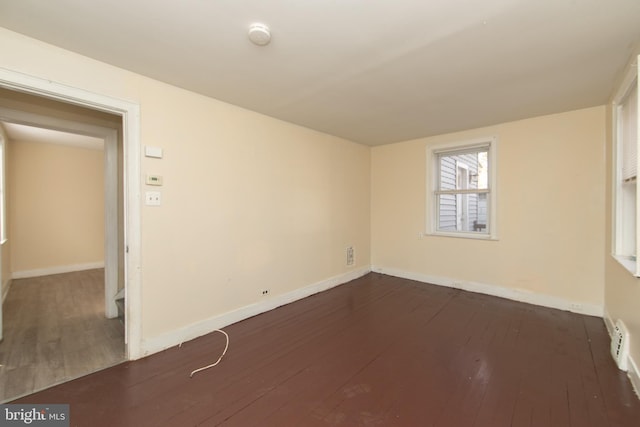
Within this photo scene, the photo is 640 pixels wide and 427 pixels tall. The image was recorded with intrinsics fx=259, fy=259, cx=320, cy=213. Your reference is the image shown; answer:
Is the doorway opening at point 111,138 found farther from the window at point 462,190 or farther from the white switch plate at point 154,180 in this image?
the window at point 462,190

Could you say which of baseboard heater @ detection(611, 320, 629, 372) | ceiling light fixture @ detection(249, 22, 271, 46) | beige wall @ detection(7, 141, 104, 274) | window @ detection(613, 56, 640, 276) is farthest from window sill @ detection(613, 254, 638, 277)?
beige wall @ detection(7, 141, 104, 274)

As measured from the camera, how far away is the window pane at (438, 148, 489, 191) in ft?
13.2

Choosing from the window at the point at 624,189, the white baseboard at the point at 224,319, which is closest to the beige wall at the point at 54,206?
the white baseboard at the point at 224,319

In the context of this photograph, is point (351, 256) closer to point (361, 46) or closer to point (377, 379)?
point (377, 379)

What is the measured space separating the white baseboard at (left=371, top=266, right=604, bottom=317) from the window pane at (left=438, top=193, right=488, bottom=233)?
0.84 m

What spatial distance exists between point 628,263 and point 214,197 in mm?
3839

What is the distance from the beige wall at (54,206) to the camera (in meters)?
4.84

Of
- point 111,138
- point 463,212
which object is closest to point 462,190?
point 463,212

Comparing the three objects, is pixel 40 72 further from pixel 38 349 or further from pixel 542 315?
pixel 542 315

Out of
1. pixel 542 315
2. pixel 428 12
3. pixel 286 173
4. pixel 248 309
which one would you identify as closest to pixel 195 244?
pixel 248 309

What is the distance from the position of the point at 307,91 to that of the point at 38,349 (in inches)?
137

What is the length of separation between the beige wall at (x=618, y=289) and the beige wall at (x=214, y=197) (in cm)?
316

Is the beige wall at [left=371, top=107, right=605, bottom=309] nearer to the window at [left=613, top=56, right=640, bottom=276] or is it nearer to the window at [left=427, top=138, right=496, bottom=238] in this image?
the window at [left=427, top=138, right=496, bottom=238]

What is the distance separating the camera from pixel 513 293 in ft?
11.7
